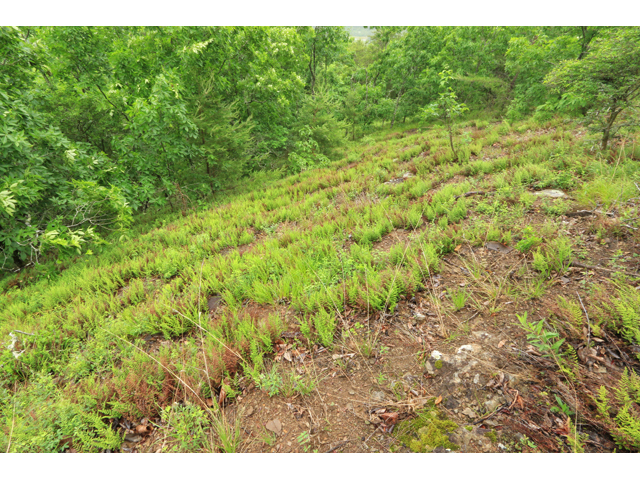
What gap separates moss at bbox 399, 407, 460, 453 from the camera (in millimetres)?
1889

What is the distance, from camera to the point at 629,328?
87.7 inches

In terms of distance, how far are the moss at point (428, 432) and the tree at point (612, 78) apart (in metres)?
7.41

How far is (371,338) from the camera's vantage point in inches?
113

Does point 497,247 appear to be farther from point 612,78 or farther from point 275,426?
point 612,78

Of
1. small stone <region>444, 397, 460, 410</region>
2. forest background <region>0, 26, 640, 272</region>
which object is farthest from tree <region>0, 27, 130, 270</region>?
small stone <region>444, 397, 460, 410</region>

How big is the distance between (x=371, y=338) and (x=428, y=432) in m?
1.04

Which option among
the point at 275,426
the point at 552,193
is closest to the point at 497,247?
the point at 552,193

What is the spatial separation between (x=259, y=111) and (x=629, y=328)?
13765 mm

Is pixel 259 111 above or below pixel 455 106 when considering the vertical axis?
above

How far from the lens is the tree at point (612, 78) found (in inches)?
187

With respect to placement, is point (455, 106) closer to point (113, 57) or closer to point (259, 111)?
point (259, 111)

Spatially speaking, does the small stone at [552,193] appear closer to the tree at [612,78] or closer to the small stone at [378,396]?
the tree at [612,78]

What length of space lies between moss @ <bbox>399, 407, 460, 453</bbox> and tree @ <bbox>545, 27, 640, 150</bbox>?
7.41 m
